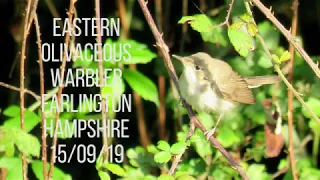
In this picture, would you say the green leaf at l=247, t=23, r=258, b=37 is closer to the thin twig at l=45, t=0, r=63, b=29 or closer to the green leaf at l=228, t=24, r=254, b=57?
the green leaf at l=228, t=24, r=254, b=57

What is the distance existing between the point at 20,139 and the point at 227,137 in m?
1.07

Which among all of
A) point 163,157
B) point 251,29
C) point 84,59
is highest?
A: point 251,29

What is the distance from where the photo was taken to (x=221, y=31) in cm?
350

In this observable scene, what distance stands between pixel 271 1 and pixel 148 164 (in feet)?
4.46

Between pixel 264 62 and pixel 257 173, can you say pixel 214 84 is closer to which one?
pixel 264 62

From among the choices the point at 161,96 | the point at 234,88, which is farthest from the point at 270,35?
the point at 161,96

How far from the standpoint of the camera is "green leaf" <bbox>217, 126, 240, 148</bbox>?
3379mm

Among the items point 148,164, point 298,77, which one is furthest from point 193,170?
point 298,77

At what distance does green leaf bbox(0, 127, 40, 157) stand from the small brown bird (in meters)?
0.74

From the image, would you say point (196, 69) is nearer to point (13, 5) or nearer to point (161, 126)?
point (161, 126)

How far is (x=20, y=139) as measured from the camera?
2686mm

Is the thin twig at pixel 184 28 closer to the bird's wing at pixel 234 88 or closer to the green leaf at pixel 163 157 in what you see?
the bird's wing at pixel 234 88

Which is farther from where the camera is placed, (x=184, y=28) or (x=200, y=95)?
(x=184, y=28)

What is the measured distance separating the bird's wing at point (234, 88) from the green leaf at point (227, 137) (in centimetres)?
14
